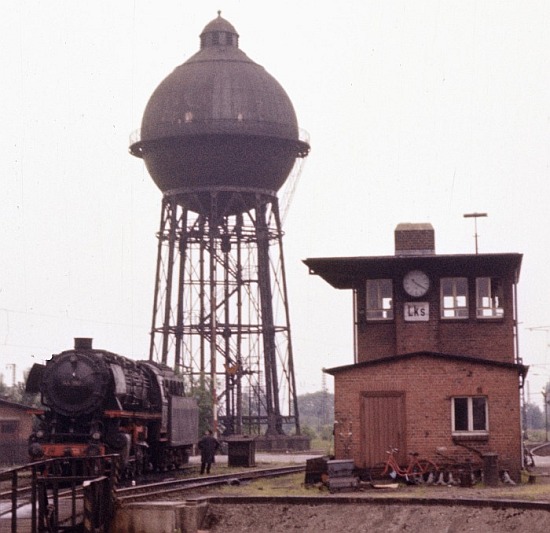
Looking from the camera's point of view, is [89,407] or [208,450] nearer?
[89,407]

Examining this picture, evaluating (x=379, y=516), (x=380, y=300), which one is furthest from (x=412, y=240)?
(x=379, y=516)

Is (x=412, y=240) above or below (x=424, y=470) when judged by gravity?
above

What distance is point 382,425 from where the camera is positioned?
123ft

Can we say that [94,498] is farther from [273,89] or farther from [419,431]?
[273,89]

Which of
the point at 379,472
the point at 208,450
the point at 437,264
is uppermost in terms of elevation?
the point at 437,264

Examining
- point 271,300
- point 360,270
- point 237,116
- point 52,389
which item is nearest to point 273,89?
point 237,116

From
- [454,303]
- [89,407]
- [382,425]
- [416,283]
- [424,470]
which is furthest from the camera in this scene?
[454,303]

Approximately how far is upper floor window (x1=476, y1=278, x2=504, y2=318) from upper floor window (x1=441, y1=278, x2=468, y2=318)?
0.42 meters

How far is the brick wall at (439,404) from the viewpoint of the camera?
36812 millimetres

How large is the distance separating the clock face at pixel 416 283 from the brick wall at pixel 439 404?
7.89 m

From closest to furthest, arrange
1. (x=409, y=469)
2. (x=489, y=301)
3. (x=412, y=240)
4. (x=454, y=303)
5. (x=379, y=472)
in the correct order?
(x=409, y=469)
(x=379, y=472)
(x=489, y=301)
(x=454, y=303)
(x=412, y=240)

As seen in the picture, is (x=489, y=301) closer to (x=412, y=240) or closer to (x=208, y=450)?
(x=412, y=240)

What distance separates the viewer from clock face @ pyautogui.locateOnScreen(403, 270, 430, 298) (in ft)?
148

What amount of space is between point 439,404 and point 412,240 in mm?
14023
